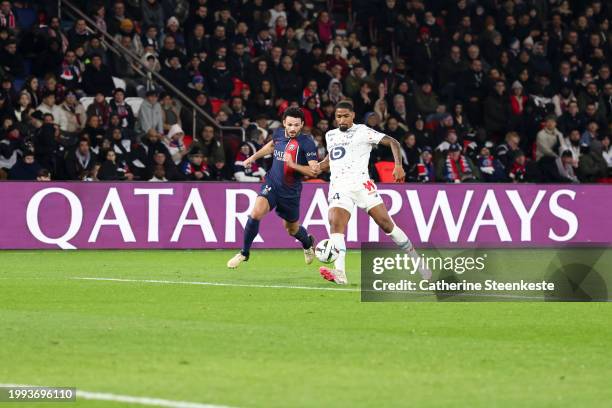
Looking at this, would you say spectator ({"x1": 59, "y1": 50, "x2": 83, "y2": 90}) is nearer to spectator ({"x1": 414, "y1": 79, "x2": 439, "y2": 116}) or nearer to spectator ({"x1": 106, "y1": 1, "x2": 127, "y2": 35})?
spectator ({"x1": 106, "y1": 1, "x2": 127, "y2": 35})

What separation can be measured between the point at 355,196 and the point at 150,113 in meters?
10.7

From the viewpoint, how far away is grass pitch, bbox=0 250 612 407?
816 cm

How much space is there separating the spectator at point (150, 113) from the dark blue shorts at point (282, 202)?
8266mm

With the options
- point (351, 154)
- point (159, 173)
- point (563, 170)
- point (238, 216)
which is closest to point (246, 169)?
point (159, 173)

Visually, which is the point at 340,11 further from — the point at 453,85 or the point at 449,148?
the point at 449,148

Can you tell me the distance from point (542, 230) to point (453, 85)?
21.4 ft

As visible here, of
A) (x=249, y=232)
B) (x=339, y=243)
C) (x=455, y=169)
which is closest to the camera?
(x=339, y=243)

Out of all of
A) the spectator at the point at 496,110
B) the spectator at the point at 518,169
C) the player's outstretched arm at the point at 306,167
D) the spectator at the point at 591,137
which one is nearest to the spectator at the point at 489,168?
the spectator at the point at 518,169

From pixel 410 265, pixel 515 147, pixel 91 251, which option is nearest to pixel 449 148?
pixel 515 147

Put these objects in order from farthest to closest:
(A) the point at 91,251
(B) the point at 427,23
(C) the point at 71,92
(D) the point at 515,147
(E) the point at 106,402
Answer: (B) the point at 427,23 → (D) the point at 515,147 → (C) the point at 71,92 → (A) the point at 91,251 → (E) the point at 106,402

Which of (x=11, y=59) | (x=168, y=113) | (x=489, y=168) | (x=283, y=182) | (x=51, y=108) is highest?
(x=11, y=59)

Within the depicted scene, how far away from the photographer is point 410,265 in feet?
53.3

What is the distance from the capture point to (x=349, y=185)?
15547 mm

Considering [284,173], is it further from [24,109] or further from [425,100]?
[425,100]
